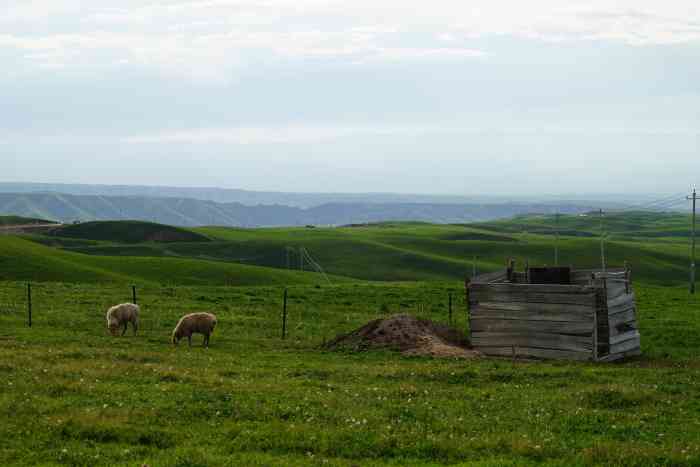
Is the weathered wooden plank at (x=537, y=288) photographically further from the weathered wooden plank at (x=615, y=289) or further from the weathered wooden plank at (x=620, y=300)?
the weathered wooden plank at (x=620, y=300)

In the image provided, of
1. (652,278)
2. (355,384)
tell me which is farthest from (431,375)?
(652,278)

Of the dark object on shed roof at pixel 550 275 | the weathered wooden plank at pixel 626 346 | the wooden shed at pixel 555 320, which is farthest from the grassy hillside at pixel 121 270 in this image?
the weathered wooden plank at pixel 626 346

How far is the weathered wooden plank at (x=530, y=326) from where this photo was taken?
28.1m

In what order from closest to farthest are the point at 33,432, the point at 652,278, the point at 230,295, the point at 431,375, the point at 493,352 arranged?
the point at 33,432 < the point at 431,375 < the point at 493,352 < the point at 230,295 < the point at 652,278

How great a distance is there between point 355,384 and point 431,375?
267 centimetres

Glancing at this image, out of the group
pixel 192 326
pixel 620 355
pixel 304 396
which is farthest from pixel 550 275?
pixel 304 396

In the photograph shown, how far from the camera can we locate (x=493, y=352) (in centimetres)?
2970

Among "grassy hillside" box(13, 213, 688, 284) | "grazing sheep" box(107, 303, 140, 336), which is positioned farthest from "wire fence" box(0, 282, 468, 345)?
"grassy hillside" box(13, 213, 688, 284)

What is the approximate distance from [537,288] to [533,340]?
1960 mm

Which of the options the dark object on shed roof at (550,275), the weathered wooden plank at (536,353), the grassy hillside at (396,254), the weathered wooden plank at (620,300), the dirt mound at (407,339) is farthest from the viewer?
the grassy hillside at (396,254)

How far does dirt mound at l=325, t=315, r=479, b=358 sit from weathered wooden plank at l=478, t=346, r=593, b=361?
32.5 inches

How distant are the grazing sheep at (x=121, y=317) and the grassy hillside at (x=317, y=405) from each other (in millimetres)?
654

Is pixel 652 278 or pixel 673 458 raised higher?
pixel 673 458

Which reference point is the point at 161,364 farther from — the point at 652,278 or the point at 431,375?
the point at 652,278
